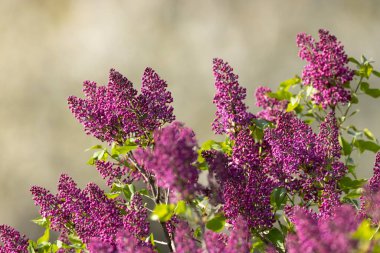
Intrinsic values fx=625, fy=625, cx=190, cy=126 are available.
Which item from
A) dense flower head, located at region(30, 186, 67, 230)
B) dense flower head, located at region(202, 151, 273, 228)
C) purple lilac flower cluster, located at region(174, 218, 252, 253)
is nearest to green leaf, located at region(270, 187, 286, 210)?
dense flower head, located at region(202, 151, 273, 228)

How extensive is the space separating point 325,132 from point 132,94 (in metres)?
0.68

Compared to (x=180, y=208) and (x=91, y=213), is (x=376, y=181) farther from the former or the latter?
(x=91, y=213)

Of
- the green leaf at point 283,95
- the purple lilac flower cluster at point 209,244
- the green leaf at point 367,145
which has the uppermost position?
the green leaf at point 283,95

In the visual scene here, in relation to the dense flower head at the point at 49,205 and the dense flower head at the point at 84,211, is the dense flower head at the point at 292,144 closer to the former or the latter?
the dense flower head at the point at 84,211

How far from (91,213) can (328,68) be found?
0.99 metres

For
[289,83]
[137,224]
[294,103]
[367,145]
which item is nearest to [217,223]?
[137,224]

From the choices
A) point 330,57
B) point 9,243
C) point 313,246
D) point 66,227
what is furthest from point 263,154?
point 313,246

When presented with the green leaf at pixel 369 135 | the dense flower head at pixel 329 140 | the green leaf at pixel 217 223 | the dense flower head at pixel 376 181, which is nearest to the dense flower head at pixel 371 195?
the dense flower head at pixel 376 181

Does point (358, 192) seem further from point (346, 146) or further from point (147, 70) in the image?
point (147, 70)

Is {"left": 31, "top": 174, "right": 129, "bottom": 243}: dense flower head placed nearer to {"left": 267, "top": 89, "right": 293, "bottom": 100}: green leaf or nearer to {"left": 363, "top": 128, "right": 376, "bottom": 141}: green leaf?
Answer: {"left": 267, "top": 89, "right": 293, "bottom": 100}: green leaf

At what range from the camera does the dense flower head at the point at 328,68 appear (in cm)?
226

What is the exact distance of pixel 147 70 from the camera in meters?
2.19

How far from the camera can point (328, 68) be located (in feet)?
7.43

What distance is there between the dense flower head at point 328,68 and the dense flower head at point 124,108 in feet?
1.83
